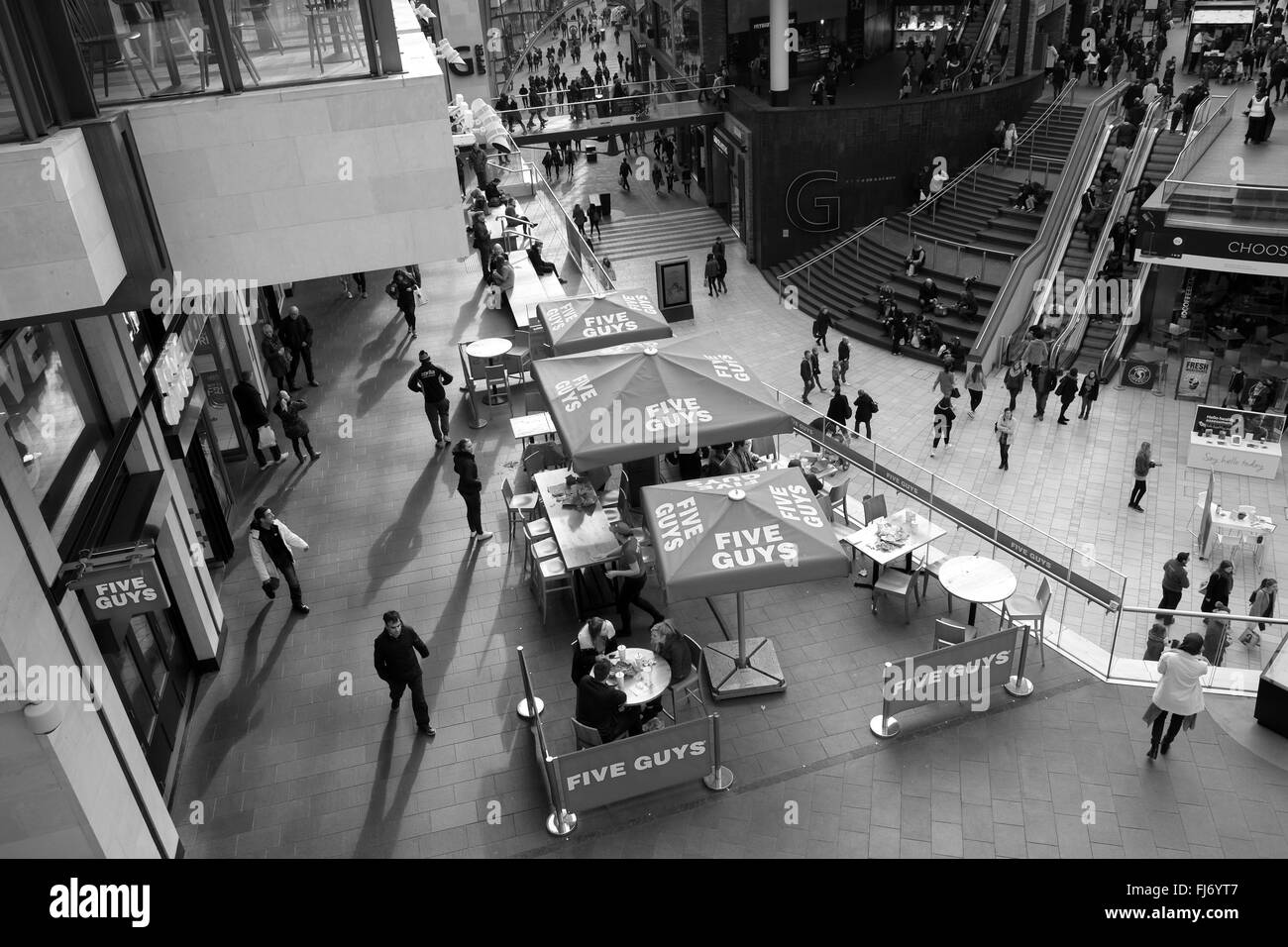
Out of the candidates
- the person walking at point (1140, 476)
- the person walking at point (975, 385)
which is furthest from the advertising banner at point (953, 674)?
the person walking at point (975, 385)

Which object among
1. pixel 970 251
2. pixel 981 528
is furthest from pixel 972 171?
pixel 981 528

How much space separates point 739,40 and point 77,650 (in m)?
32.3

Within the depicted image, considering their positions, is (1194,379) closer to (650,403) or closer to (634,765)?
(650,403)

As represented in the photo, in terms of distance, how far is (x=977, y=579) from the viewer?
394 inches

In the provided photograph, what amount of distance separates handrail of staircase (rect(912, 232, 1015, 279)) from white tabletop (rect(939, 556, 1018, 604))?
17002 mm

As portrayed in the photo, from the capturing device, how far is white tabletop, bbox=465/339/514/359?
15789 millimetres

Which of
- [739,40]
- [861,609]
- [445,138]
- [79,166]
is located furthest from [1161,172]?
[79,166]

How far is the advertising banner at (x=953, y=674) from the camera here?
354 inches

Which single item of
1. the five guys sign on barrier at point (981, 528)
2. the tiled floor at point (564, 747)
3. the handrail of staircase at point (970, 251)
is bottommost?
the handrail of staircase at point (970, 251)

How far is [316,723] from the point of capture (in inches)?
387

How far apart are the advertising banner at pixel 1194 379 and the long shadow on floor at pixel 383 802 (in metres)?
18.7

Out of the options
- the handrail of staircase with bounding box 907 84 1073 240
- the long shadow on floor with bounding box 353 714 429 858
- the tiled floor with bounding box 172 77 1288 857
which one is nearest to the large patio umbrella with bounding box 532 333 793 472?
the tiled floor with bounding box 172 77 1288 857

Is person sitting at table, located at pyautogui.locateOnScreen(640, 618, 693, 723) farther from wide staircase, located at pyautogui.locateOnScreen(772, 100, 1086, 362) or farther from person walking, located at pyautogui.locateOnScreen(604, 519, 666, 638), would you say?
wide staircase, located at pyautogui.locateOnScreen(772, 100, 1086, 362)

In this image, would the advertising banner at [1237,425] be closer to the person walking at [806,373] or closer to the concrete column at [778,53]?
the person walking at [806,373]
